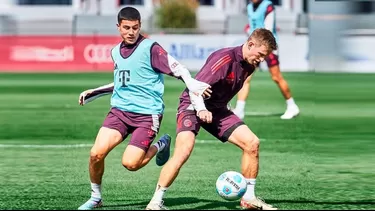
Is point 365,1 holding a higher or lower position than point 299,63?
higher

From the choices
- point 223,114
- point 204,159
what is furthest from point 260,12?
point 223,114

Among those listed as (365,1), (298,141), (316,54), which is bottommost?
(298,141)

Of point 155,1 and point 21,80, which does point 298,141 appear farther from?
point 155,1

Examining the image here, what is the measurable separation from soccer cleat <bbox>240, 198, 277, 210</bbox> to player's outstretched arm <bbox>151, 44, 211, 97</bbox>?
1005mm

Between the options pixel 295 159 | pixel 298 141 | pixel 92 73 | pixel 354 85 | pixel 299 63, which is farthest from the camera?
pixel 299 63

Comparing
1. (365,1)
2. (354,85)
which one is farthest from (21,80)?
(365,1)

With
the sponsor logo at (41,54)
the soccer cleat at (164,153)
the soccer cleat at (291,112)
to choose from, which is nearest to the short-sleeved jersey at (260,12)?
the soccer cleat at (291,112)

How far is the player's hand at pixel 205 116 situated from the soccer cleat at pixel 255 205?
894 millimetres

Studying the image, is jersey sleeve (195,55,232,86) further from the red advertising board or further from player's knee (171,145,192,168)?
the red advertising board

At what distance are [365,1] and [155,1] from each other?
42556 millimetres

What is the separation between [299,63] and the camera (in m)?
35.5

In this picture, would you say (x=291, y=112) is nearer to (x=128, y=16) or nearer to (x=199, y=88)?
(x=128, y=16)

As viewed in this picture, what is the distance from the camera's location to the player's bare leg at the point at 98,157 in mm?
8913

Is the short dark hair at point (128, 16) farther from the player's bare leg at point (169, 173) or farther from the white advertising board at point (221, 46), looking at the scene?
the white advertising board at point (221, 46)
